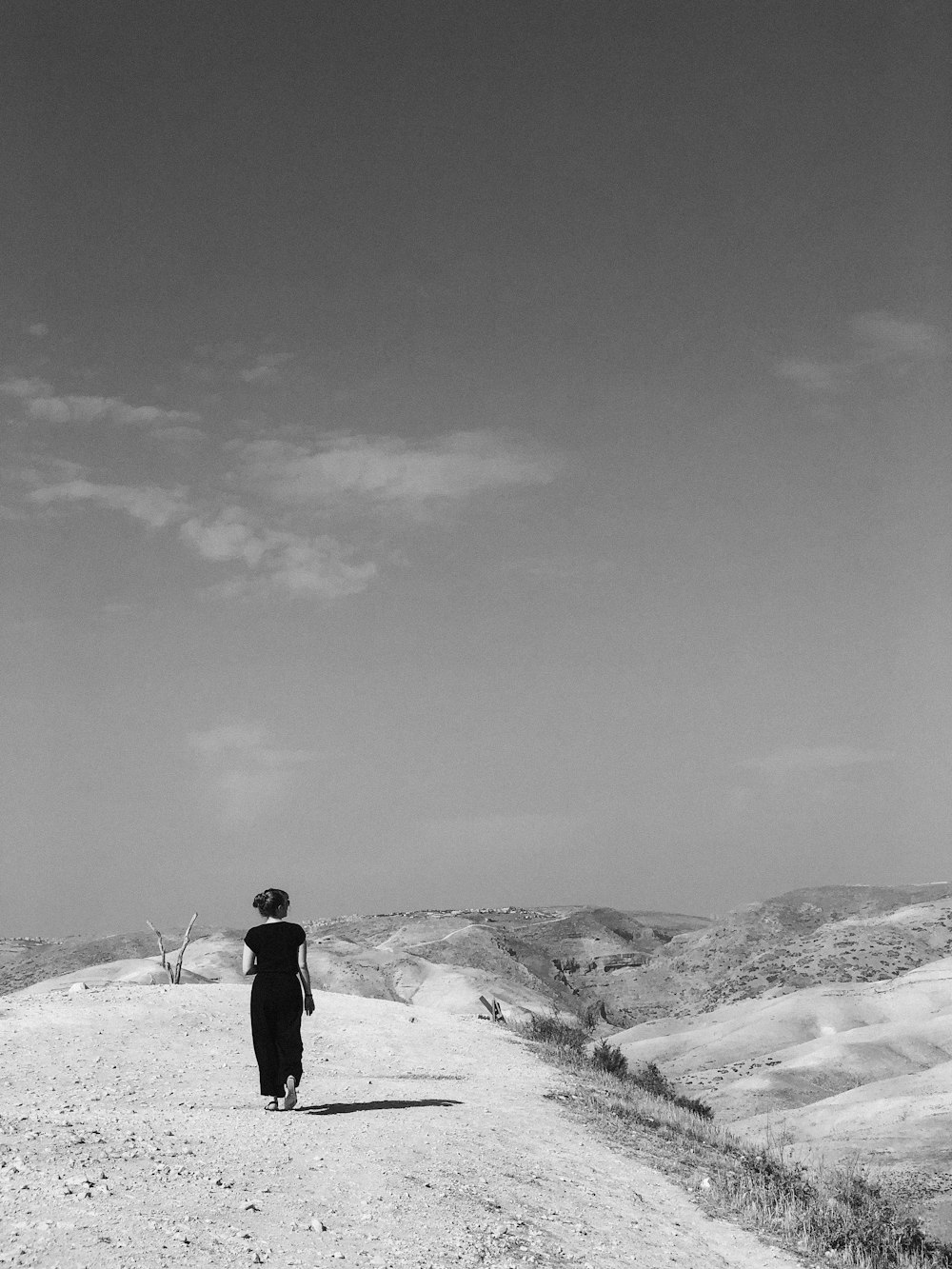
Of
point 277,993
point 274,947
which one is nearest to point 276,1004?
point 277,993

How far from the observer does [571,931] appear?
4254 inches

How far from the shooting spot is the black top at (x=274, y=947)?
11258 mm

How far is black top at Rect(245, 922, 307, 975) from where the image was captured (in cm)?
1126

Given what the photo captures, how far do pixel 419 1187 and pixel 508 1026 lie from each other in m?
17.8

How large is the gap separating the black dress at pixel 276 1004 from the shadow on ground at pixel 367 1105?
42cm

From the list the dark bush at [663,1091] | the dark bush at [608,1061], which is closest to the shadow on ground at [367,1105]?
the dark bush at [663,1091]

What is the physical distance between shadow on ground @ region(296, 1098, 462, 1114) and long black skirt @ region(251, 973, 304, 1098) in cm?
42

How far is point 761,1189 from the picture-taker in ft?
33.5

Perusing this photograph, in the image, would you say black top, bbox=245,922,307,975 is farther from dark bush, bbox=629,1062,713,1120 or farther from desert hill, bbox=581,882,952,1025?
desert hill, bbox=581,882,952,1025

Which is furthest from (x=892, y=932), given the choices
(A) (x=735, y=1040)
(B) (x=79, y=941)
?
(B) (x=79, y=941)

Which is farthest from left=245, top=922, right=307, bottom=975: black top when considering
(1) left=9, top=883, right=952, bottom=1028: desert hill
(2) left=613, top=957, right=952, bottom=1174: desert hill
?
(1) left=9, top=883, right=952, bottom=1028: desert hill

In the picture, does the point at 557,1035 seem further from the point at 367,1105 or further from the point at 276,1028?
the point at 276,1028

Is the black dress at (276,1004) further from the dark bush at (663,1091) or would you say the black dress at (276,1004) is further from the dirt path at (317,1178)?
the dark bush at (663,1091)

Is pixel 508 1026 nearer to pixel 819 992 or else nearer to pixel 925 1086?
pixel 925 1086
